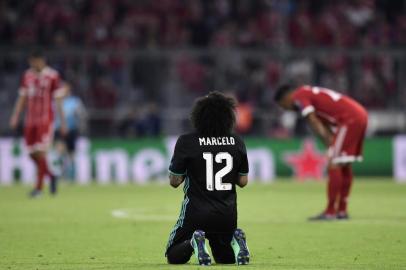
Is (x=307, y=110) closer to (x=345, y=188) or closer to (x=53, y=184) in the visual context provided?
(x=345, y=188)

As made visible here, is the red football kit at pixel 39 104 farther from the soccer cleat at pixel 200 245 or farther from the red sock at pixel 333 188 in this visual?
the soccer cleat at pixel 200 245

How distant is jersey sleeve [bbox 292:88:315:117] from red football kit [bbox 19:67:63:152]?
22.6 feet

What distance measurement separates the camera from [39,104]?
68.2 ft

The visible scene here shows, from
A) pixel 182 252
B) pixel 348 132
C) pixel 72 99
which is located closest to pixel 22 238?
pixel 182 252

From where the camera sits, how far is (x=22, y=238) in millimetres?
12695

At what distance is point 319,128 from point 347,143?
51 cm

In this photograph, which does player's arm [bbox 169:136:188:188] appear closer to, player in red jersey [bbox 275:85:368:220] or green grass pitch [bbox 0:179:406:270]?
green grass pitch [bbox 0:179:406:270]

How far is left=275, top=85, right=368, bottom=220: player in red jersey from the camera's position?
15328mm

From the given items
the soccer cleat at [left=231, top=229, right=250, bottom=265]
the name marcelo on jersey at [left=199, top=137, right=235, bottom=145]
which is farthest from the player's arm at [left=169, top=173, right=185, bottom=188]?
the soccer cleat at [left=231, top=229, right=250, bottom=265]

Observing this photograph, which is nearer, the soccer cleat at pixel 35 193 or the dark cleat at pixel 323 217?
the dark cleat at pixel 323 217

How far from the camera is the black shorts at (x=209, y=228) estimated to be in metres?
9.39

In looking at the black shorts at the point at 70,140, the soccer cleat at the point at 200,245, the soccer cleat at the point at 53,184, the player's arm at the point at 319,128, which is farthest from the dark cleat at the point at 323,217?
the black shorts at the point at 70,140

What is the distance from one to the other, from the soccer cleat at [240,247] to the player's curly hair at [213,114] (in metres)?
0.95

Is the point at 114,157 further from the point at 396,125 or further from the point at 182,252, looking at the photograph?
the point at 182,252
